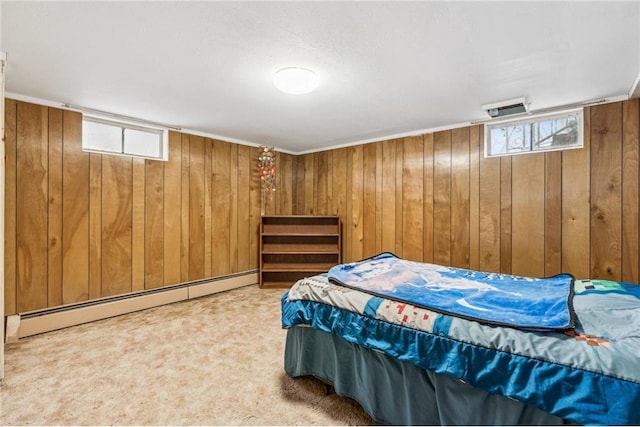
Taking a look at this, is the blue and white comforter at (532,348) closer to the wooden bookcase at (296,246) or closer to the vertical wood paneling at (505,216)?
the vertical wood paneling at (505,216)

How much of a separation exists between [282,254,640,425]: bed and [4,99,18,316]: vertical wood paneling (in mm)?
2581

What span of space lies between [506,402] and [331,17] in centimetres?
196

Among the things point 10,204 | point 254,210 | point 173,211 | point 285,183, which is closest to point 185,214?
point 173,211

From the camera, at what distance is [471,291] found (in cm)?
187

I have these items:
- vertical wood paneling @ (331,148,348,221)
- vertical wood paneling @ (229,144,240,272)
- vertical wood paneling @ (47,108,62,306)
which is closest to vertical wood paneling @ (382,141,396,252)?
vertical wood paneling @ (331,148,348,221)

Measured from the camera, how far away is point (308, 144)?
4711mm

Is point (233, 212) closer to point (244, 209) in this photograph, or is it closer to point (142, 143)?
point (244, 209)

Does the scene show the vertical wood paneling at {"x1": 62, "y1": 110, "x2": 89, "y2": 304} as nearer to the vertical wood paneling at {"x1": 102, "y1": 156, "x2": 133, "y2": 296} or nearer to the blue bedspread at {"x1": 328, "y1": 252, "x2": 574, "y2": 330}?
the vertical wood paneling at {"x1": 102, "y1": 156, "x2": 133, "y2": 296}

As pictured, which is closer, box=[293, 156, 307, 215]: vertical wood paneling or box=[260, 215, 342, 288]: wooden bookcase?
box=[260, 215, 342, 288]: wooden bookcase

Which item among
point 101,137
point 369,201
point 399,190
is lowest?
point 369,201

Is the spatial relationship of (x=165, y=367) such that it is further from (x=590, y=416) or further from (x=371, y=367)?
(x=590, y=416)

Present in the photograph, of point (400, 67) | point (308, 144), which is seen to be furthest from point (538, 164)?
point (308, 144)

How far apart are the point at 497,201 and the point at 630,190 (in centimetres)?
102

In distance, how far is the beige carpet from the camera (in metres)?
1.67
